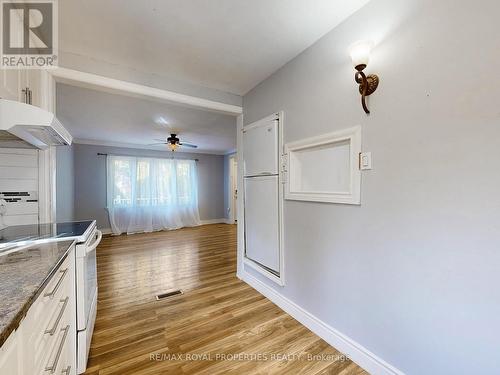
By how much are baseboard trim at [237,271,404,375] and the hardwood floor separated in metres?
0.05

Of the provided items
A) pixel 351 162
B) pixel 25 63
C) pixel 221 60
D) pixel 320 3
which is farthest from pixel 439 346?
pixel 25 63

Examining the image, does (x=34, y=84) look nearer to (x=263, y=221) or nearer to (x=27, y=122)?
(x=27, y=122)

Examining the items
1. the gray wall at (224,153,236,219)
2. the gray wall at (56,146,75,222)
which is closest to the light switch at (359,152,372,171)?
the gray wall at (56,146,75,222)

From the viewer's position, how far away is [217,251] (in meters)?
4.15

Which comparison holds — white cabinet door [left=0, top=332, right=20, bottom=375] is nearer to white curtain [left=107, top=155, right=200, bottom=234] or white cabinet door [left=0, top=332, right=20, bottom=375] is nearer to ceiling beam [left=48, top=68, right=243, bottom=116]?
ceiling beam [left=48, top=68, right=243, bottom=116]

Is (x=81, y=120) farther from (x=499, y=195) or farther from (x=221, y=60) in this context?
(x=499, y=195)

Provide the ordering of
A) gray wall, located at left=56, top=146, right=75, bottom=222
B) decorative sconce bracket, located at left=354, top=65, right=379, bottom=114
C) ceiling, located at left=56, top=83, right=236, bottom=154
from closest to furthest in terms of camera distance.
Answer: decorative sconce bracket, located at left=354, top=65, right=379, bottom=114, ceiling, located at left=56, top=83, right=236, bottom=154, gray wall, located at left=56, top=146, right=75, bottom=222

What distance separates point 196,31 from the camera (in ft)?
5.43

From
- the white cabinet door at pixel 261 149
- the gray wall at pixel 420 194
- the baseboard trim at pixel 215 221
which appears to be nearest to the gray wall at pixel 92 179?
the baseboard trim at pixel 215 221

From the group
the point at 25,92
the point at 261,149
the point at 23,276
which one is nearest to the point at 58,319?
the point at 23,276

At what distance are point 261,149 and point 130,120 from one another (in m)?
2.56

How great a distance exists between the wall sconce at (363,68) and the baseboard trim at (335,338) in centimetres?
161

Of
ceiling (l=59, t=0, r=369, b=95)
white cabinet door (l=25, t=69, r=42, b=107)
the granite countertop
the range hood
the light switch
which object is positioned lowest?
the granite countertop

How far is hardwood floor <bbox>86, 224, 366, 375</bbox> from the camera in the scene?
150 centimetres
